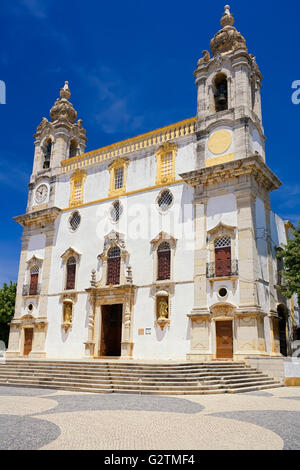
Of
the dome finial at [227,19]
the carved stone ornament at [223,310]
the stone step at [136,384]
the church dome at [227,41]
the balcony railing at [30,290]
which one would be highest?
the dome finial at [227,19]

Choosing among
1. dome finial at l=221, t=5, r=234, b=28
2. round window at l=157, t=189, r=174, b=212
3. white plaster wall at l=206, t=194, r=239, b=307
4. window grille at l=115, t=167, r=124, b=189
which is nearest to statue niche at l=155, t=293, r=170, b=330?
white plaster wall at l=206, t=194, r=239, b=307

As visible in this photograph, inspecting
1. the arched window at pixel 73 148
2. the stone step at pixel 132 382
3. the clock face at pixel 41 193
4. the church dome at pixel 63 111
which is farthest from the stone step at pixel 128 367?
the church dome at pixel 63 111

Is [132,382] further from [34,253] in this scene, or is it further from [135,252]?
[34,253]

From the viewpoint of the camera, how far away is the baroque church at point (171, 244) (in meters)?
19.8

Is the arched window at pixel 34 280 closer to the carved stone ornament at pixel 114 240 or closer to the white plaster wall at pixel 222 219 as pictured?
the carved stone ornament at pixel 114 240

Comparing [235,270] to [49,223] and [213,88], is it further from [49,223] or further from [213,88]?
[49,223]

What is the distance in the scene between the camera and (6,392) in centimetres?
1354

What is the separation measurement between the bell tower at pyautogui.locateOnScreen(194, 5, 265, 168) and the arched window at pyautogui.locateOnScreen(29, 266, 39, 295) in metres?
12.8

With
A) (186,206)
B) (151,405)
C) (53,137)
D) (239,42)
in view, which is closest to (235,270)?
(186,206)

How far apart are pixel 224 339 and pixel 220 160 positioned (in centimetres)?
911

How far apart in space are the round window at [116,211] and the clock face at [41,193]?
6318mm

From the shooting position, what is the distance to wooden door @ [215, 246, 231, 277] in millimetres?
19984

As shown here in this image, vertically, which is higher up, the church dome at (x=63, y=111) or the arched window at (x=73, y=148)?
the church dome at (x=63, y=111)
